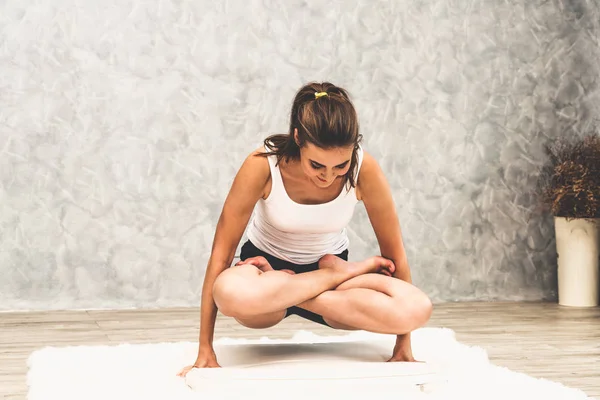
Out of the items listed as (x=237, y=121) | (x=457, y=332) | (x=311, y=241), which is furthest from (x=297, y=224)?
(x=237, y=121)

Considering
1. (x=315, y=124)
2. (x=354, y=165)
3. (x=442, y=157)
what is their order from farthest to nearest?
(x=442, y=157), (x=354, y=165), (x=315, y=124)

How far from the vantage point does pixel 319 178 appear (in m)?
1.89

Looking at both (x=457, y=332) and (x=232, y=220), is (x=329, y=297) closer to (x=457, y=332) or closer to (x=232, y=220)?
(x=232, y=220)

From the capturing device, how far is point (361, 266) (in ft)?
6.81

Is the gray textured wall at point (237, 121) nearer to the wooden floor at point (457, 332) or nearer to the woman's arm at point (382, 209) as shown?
the wooden floor at point (457, 332)

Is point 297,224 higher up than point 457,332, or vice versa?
point 297,224

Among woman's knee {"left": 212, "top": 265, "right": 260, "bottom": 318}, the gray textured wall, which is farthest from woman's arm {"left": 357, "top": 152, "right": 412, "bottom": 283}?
the gray textured wall

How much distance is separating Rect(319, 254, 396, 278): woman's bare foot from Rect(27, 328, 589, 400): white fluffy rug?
21cm

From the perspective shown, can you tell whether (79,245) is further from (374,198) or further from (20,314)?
(374,198)

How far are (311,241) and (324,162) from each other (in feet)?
1.15

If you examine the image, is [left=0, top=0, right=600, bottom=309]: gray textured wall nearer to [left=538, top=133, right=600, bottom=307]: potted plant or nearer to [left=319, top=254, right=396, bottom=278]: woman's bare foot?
[left=538, top=133, right=600, bottom=307]: potted plant

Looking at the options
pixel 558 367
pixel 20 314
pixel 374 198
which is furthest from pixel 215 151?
pixel 558 367

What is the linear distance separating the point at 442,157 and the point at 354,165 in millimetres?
1736

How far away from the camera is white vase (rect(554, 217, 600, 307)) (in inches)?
138
